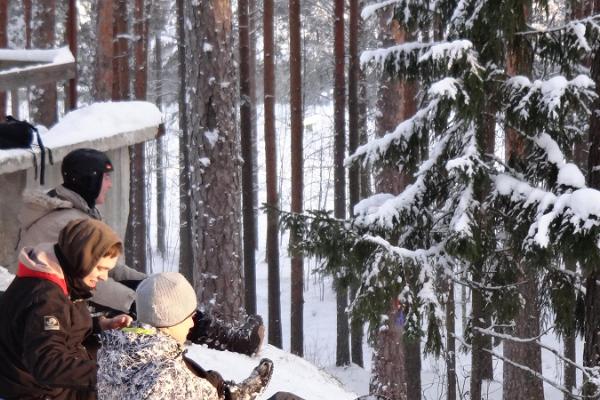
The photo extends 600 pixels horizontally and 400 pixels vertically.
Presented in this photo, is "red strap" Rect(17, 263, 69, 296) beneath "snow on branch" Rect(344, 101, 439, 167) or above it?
beneath

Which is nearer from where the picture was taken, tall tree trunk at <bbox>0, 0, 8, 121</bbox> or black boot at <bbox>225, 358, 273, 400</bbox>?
black boot at <bbox>225, 358, 273, 400</bbox>

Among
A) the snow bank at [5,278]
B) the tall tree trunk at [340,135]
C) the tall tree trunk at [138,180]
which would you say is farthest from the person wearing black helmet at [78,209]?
the tall tree trunk at [138,180]

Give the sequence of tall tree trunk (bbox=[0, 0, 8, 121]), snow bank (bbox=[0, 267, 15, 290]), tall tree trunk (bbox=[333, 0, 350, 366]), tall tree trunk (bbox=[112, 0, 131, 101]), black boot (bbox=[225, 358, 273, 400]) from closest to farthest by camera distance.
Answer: black boot (bbox=[225, 358, 273, 400]), snow bank (bbox=[0, 267, 15, 290]), tall tree trunk (bbox=[0, 0, 8, 121]), tall tree trunk (bbox=[333, 0, 350, 366]), tall tree trunk (bbox=[112, 0, 131, 101])

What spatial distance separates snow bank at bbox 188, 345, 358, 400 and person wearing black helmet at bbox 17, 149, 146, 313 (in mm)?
2211

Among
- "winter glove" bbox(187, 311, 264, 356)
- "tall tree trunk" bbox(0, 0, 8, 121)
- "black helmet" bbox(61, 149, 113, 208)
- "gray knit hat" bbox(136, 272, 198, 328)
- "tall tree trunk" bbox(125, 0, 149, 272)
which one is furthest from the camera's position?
"tall tree trunk" bbox(125, 0, 149, 272)

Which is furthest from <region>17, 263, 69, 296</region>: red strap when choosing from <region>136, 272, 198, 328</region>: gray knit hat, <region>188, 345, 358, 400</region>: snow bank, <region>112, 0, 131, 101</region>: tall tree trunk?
<region>112, 0, 131, 101</region>: tall tree trunk

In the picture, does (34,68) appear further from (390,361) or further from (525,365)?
(525,365)

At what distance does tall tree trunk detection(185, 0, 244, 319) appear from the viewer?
8461 millimetres

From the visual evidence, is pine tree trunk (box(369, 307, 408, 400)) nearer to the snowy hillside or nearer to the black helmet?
the snowy hillside

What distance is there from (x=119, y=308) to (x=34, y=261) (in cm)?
110

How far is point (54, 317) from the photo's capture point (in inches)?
117

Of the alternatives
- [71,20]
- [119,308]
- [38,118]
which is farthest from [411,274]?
[38,118]

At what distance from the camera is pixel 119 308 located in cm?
408

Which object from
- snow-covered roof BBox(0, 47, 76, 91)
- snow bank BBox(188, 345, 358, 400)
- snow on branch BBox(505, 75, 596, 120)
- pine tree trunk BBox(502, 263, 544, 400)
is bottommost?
pine tree trunk BBox(502, 263, 544, 400)
